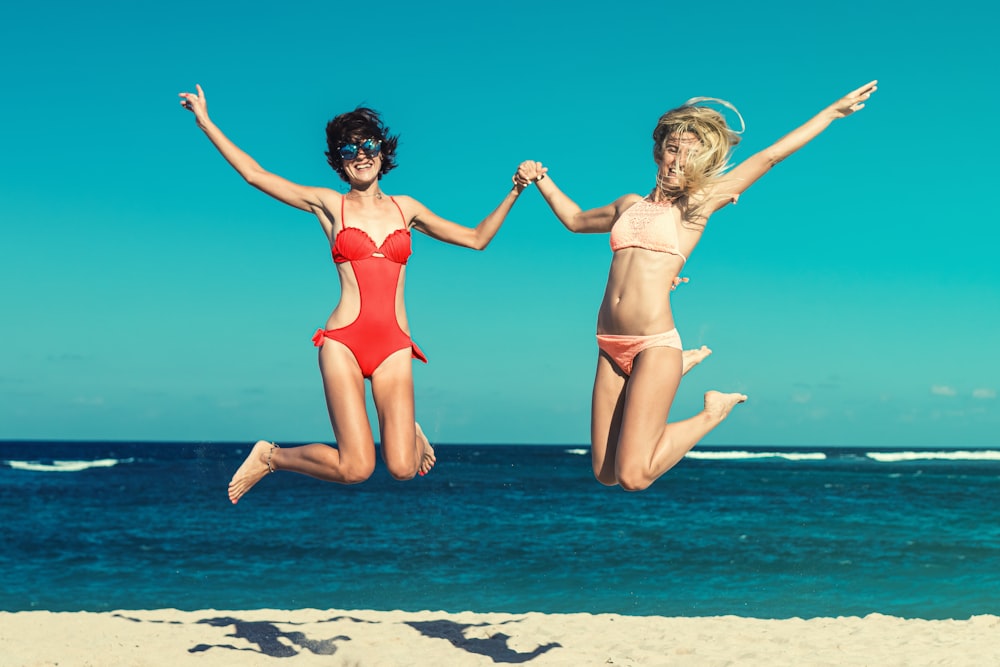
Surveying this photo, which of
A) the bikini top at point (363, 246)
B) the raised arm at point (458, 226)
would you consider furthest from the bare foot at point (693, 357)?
the bikini top at point (363, 246)

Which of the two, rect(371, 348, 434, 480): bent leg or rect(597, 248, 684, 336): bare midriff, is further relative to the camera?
rect(371, 348, 434, 480): bent leg

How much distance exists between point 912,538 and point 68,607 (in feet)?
71.0

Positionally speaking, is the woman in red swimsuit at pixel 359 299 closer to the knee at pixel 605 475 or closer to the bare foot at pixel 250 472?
the bare foot at pixel 250 472

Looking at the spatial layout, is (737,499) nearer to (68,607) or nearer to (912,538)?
(912,538)

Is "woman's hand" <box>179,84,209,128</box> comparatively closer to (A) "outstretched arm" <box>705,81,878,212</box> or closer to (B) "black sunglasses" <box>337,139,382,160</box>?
(B) "black sunglasses" <box>337,139,382,160</box>

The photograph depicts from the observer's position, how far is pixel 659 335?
690 centimetres

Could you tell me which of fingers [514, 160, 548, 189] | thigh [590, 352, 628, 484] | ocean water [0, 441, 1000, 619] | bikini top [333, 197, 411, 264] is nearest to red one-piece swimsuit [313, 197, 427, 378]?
bikini top [333, 197, 411, 264]

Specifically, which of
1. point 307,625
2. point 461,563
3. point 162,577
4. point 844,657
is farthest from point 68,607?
point 844,657

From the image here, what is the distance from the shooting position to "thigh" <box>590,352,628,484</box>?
7.16 metres

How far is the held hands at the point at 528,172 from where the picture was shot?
24.4ft

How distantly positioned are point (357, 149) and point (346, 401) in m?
1.75

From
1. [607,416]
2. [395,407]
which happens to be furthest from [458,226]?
[607,416]

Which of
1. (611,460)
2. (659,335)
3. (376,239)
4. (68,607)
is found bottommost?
(68,607)

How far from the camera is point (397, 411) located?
723 cm
